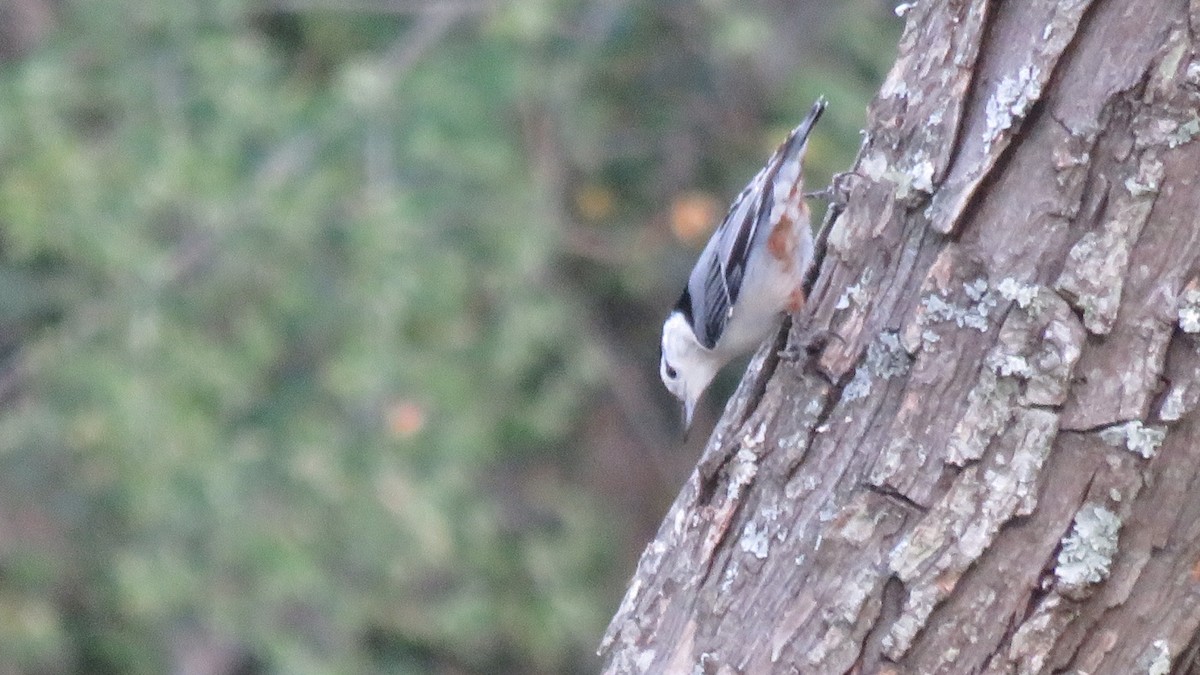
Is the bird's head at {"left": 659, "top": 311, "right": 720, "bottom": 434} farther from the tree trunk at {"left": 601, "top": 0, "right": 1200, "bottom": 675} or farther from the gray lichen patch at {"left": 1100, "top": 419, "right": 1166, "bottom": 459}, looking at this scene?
the gray lichen patch at {"left": 1100, "top": 419, "right": 1166, "bottom": 459}

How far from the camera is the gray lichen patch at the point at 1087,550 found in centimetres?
156

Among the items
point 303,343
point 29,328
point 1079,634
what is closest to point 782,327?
point 1079,634

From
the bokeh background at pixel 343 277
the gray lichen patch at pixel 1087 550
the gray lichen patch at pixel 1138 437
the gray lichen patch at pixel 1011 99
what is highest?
the bokeh background at pixel 343 277

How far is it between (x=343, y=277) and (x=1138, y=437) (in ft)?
9.55

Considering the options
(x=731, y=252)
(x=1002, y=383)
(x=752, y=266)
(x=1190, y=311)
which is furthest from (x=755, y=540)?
(x=731, y=252)

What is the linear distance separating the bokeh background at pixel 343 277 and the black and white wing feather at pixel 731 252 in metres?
1.19

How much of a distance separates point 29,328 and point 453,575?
1.58m

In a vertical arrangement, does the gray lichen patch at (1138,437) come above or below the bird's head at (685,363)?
below

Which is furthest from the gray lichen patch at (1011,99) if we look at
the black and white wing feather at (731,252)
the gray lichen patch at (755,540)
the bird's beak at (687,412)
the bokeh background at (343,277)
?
the bokeh background at (343,277)

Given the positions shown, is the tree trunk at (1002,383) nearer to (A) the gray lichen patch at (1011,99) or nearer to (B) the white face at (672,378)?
(A) the gray lichen patch at (1011,99)

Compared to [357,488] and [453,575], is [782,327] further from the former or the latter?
[453,575]

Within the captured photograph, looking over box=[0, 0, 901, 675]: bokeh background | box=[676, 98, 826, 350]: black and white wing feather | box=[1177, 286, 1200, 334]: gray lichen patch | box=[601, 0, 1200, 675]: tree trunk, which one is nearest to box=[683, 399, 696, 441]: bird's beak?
box=[676, 98, 826, 350]: black and white wing feather

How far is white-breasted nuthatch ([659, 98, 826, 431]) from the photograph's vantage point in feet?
8.18

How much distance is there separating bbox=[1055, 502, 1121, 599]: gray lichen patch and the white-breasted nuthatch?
2.33ft
